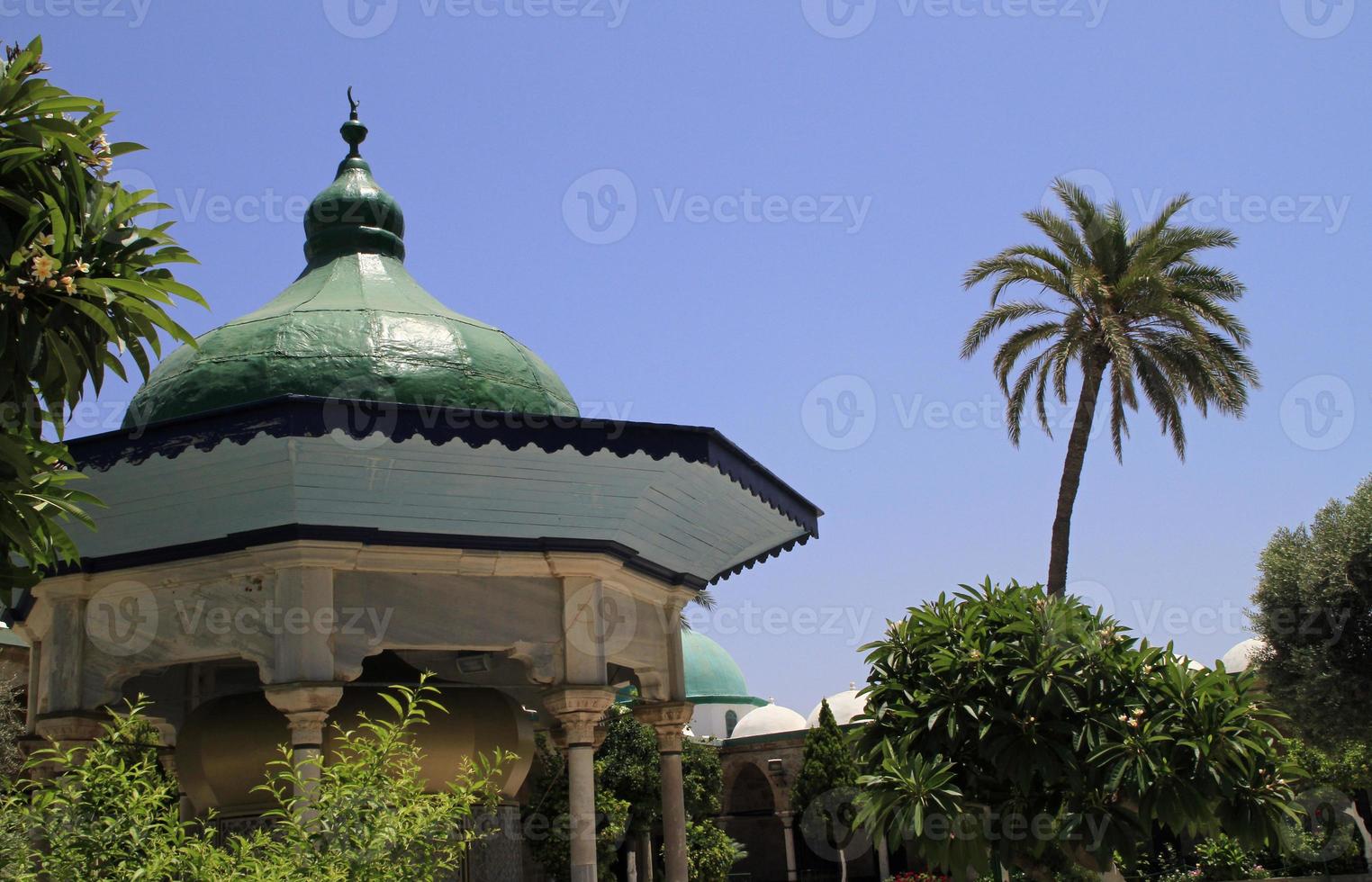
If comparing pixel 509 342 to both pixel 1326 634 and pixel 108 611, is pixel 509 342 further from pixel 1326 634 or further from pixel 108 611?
pixel 1326 634

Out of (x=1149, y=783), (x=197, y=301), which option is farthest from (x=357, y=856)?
(x=1149, y=783)

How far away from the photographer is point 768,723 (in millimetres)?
41938

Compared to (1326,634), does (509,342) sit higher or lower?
higher

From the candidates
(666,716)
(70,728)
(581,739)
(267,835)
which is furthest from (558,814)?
(267,835)

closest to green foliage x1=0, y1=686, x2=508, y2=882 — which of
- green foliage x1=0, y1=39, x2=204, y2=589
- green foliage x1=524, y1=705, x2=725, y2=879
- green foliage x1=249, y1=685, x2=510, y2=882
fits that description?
green foliage x1=249, y1=685, x2=510, y2=882

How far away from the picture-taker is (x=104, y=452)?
9.88 m

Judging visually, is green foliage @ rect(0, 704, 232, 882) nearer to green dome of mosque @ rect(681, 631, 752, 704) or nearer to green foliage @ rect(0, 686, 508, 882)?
green foliage @ rect(0, 686, 508, 882)

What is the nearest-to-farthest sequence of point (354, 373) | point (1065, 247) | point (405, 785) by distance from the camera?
point (405, 785) < point (354, 373) < point (1065, 247)

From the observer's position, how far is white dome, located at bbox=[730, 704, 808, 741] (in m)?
41.8

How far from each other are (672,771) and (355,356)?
5.10 m

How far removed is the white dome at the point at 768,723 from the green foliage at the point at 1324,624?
23.8 m

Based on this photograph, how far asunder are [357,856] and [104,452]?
507 cm
